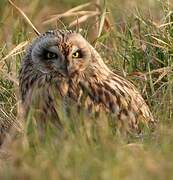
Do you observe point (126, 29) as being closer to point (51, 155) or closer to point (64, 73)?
point (64, 73)

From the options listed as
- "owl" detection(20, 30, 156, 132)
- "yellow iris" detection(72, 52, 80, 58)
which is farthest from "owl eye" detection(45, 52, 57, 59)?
"yellow iris" detection(72, 52, 80, 58)

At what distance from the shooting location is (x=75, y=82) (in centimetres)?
530

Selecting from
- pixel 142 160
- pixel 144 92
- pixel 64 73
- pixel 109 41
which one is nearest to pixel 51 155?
pixel 142 160

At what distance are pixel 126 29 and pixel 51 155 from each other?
2.62m

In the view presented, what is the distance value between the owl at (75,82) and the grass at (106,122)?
6.5 inches

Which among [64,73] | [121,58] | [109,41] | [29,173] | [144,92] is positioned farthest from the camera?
[109,41]

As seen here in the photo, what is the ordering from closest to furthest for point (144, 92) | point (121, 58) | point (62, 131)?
1. point (62, 131)
2. point (144, 92)
3. point (121, 58)

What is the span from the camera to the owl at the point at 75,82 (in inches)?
204

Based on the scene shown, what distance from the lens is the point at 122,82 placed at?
5492mm

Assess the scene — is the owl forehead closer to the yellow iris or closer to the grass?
the yellow iris

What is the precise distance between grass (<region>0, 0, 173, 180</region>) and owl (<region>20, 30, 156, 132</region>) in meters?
0.16

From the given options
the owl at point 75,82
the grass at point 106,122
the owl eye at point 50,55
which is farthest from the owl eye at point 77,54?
the grass at point 106,122

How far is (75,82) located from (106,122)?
59 cm

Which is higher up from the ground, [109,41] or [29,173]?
[109,41]
